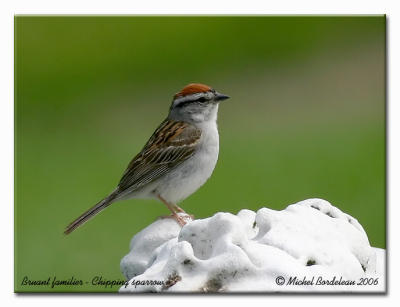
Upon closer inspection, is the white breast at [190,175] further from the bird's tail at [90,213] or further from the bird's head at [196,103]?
the bird's tail at [90,213]

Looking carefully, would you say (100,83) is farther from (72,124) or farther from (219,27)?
(219,27)

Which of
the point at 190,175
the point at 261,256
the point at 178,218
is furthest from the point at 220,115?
the point at 261,256

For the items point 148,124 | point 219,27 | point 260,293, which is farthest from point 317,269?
point 148,124

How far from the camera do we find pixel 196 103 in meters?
6.29

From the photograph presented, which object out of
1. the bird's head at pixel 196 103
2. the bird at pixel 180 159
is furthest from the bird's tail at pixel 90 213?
the bird's head at pixel 196 103

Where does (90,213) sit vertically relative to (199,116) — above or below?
below

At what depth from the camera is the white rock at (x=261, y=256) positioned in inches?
175

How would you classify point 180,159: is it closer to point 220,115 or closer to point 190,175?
point 190,175

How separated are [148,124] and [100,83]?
A: 54 cm

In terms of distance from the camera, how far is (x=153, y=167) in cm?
629

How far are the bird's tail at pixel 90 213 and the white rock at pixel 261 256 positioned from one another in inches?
37.8

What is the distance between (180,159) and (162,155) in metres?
0.16

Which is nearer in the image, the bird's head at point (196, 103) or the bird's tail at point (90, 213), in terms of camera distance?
the bird's tail at point (90, 213)

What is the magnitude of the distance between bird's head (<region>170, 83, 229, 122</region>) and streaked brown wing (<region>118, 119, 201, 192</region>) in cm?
8
